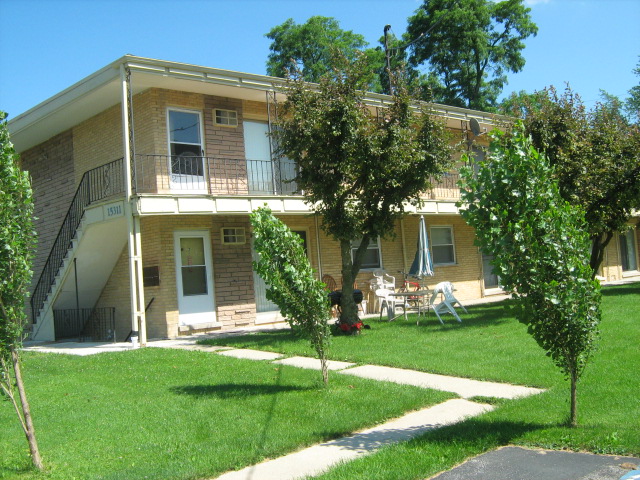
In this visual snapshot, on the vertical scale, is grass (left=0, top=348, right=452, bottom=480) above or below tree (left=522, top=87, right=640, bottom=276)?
below

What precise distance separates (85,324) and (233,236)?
4.52m

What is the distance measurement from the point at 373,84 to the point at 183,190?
23396 mm

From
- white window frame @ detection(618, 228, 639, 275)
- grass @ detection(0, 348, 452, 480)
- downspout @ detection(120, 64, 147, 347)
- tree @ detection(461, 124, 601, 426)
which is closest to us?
grass @ detection(0, 348, 452, 480)

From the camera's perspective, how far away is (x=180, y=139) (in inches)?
585

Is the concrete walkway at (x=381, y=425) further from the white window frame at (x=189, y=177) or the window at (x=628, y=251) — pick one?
the window at (x=628, y=251)

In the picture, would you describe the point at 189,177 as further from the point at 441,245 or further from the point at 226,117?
the point at 441,245

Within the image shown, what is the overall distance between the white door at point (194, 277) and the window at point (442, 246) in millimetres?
8586

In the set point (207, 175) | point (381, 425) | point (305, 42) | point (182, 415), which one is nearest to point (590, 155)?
point (207, 175)

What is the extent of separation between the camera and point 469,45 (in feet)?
117

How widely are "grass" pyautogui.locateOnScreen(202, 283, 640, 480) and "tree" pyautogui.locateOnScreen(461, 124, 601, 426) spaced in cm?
39

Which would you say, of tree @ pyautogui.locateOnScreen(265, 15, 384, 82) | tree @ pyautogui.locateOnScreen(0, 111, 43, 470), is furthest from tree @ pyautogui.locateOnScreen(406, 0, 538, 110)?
tree @ pyautogui.locateOnScreen(0, 111, 43, 470)

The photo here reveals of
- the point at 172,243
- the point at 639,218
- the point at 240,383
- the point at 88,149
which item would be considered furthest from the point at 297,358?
the point at 639,218

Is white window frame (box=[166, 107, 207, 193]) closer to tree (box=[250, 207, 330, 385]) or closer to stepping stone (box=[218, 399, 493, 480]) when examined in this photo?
tree (box=[250, 207, 330, 385])

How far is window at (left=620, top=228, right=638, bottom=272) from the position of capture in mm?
29156
